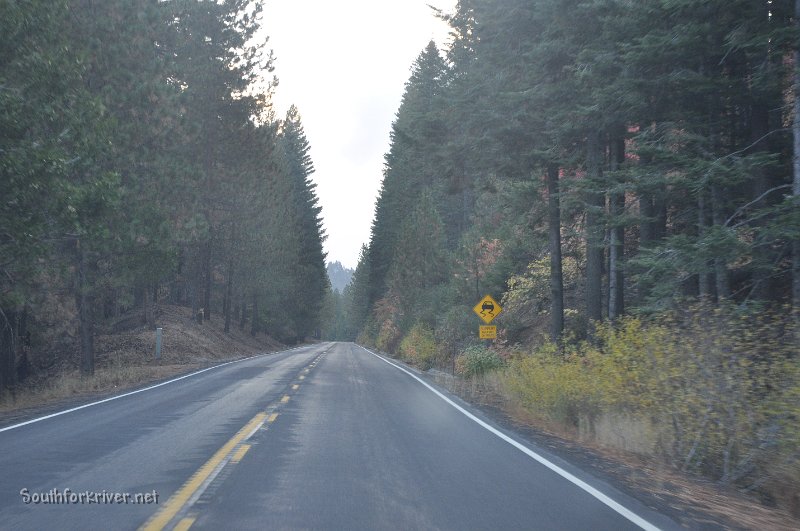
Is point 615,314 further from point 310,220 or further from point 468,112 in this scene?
Answer: point 310,220

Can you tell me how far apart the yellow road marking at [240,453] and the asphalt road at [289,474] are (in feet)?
0.05

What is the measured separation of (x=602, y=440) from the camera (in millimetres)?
11281

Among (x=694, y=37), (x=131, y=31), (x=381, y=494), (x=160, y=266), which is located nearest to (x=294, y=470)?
(x=381, y=494)

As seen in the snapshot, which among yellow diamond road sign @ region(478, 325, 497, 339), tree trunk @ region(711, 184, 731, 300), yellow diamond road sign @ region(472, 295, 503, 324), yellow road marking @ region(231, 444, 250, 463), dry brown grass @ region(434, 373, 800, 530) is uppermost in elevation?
tree trunk @ region(711, 184, 731, 300)

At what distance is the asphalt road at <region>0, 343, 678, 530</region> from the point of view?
613 centimetres

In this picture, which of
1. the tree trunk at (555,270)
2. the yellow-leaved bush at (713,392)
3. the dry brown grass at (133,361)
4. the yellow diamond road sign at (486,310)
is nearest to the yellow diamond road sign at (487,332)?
the yellow diamond road sign at (486,310)

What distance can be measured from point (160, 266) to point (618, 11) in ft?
56.6

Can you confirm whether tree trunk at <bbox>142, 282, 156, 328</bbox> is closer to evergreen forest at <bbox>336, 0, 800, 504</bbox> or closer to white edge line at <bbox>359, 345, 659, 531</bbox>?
evergreen forest at <bbox>336, 0, 800, 504</bbox>

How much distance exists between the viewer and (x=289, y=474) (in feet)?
25.7

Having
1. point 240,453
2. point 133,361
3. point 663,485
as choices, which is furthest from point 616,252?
point 133,361

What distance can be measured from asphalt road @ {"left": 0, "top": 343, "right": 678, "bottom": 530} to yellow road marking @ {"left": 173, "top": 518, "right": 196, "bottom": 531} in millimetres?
25

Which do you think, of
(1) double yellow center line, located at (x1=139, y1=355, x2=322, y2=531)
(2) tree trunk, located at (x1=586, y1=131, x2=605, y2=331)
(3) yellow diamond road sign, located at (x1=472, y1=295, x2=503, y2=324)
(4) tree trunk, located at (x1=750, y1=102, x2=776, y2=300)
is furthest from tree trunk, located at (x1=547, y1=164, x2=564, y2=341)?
(1) double yellow center line, located at (x1=139, y1=355, x2=322, y2=531)

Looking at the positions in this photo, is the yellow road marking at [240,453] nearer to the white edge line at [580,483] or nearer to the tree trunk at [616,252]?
the white edge line at [580,483]

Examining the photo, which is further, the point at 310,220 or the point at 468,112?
the point at 310,220
